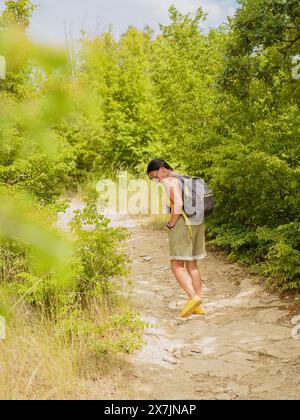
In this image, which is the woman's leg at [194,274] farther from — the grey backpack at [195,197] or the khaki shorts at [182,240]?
the grey backpack at [195,197]

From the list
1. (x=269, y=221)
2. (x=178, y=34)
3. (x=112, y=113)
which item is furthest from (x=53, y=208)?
(x=112, y=113)

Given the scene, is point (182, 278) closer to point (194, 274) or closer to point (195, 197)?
point (194, 274)

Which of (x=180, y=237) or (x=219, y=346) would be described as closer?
(x=219, y=346)

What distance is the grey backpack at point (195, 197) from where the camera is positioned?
5156mm

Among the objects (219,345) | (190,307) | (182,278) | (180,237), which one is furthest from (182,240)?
(219,345)

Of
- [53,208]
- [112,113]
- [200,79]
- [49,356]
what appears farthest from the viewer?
[112,113]

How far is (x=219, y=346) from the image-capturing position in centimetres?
459

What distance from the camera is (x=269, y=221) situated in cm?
707

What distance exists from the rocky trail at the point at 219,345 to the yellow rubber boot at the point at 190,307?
78 mm

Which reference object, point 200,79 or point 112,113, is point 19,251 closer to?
point 200,79

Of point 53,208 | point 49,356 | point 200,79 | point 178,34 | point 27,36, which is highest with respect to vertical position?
point 178,34

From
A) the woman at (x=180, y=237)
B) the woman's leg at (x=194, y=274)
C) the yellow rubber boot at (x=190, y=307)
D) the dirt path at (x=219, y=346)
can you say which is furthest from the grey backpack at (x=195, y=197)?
the dirt path at (x=219, y=346)

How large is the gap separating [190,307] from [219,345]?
859mm
